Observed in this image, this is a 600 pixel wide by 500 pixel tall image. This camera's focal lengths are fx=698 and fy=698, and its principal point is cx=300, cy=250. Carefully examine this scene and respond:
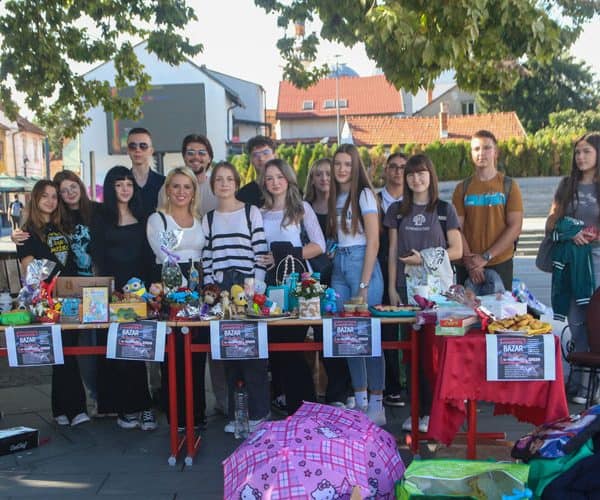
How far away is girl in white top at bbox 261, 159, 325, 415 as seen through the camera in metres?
4.71

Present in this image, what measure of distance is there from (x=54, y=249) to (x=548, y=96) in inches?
1890

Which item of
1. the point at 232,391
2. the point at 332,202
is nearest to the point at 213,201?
the point at 332,202

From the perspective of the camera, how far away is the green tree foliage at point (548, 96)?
47.8m

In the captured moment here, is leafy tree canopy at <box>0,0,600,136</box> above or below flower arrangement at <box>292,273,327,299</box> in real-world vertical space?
above

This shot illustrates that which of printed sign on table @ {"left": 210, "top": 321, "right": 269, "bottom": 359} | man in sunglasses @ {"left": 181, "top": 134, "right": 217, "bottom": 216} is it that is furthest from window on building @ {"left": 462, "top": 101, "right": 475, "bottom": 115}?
printed sign on table @ {"left": 210, "top": 321, "right": 269, "bottom": 359}

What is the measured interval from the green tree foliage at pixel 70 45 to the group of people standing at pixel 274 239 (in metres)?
4.56

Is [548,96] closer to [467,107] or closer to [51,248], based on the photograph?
[467,107]

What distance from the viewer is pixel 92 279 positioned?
4.47 metres

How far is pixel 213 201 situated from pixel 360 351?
197 cm

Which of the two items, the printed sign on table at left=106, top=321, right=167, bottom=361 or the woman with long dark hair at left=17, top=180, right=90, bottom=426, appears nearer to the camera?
the printed sign on table at left=106, top=321, right=167, bottom=361

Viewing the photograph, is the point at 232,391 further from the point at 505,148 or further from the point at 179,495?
the point at 505,148

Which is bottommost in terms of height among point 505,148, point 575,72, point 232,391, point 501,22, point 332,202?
point 232,391

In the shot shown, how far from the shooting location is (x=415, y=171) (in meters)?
4.58

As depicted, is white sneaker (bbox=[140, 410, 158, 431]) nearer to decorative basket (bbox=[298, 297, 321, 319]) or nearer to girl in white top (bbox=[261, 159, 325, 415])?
girl in white top (bbox=[261, 159, 325, 415])
